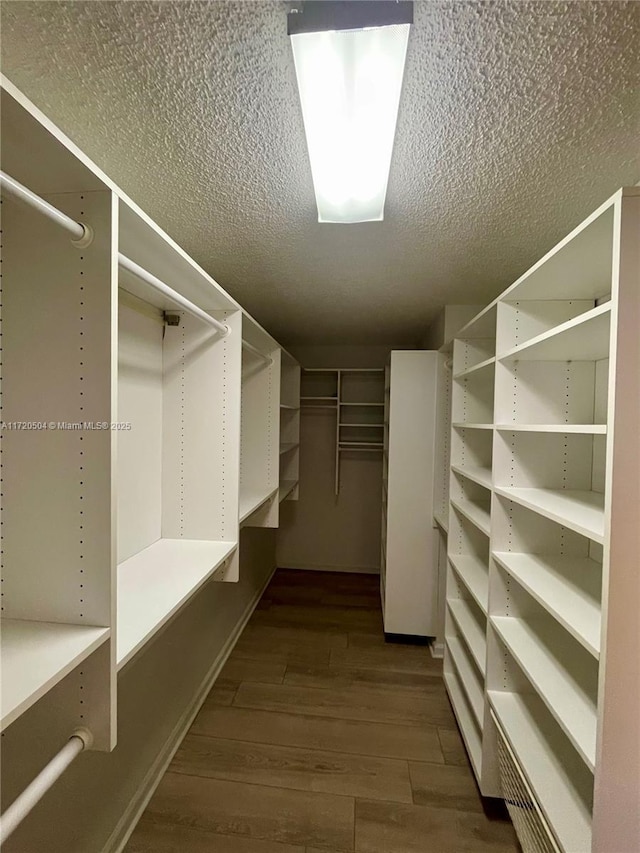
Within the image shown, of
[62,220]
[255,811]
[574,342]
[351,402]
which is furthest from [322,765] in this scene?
[351,402]

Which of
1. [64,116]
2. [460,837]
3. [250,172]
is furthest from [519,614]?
[64,116]

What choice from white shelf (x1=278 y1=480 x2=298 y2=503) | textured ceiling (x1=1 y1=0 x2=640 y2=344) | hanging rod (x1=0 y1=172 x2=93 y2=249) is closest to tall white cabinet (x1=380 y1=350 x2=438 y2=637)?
white shelf (x1=278 y1=480 x2=298 y2=503)

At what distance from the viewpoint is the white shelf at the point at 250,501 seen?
1.79m

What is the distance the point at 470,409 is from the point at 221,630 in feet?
7.29

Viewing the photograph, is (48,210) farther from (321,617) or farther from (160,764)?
(321,617)

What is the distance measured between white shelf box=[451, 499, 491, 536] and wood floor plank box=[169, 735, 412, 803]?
1211 millimetres

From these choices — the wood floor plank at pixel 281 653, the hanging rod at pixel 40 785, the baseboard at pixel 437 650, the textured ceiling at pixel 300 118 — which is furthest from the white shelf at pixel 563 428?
the wood floor plank at pixel 281 653

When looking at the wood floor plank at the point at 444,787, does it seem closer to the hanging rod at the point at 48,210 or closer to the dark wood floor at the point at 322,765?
the dark wood floor at the point at 322,765

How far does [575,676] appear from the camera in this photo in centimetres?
117

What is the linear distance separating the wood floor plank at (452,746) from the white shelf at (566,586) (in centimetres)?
113

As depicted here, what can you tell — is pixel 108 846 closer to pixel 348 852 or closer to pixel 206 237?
pixel 348 852

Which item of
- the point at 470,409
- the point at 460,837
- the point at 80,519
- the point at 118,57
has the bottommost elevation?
the point at 460,837

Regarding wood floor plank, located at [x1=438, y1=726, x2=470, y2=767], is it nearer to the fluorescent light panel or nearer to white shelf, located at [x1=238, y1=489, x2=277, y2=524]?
white shelf, located at [x1=238, y1=489, x2=277, y2=524]

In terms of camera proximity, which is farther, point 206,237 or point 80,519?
point 206,237
